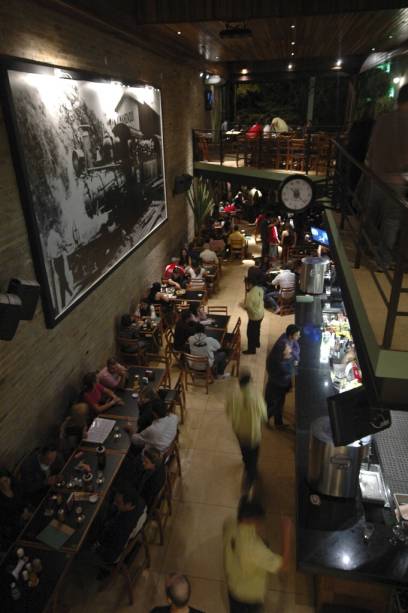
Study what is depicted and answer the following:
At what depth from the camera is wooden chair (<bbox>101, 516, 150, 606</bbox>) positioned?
4.46 metres

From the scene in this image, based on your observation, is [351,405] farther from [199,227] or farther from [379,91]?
[199,227]

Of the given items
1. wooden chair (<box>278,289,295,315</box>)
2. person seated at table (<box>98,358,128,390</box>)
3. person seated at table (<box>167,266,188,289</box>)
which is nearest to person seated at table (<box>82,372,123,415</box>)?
person seated at table (<box>98,358,128,390</box>)

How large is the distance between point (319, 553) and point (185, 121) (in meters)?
12.6

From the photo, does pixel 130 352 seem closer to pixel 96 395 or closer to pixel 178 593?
pixel 96 395

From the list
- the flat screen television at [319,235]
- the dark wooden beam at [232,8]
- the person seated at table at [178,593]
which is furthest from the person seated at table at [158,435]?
the dark wooden beam at [232,8]

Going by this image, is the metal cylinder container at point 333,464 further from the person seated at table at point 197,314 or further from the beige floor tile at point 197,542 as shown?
the person seated at table at point 197,314

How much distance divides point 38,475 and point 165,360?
327 centimetres

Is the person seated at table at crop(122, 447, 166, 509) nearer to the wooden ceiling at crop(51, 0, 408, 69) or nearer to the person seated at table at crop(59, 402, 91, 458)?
the person seated at table at crop(59, 402, 91, 458)

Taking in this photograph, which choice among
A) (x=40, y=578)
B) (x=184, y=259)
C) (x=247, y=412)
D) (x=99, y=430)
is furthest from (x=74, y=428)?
(x=184, y=259)

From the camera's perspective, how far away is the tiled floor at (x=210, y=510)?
4637 mm

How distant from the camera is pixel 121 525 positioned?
4449mm

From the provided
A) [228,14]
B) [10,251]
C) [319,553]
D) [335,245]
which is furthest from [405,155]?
[228,14]

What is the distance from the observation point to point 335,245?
5.09 metres

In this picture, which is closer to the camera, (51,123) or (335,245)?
(335,245)
